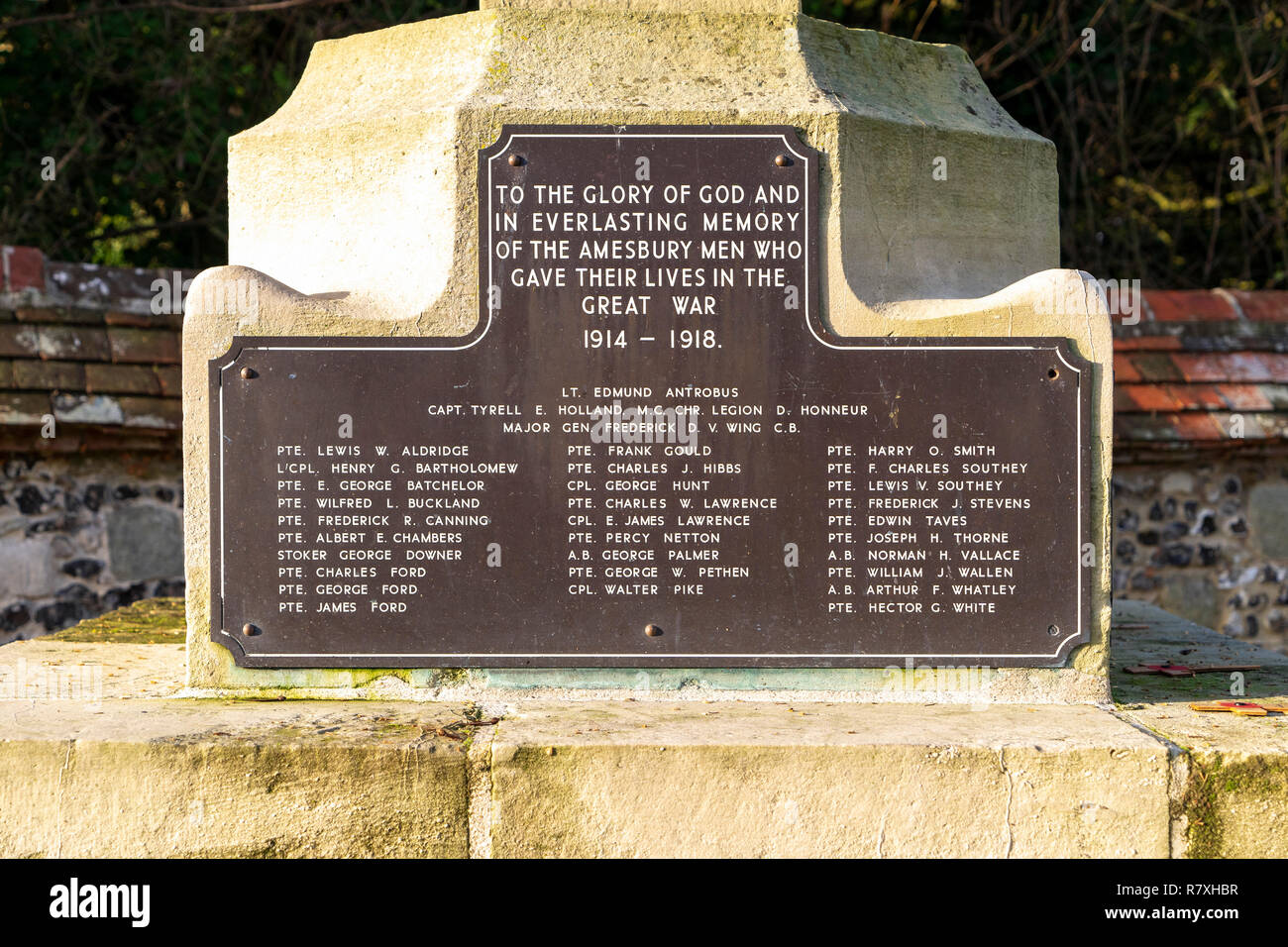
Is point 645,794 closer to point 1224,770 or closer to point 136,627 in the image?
point 1224,770

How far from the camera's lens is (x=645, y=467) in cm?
353

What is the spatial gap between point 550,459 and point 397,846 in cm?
109

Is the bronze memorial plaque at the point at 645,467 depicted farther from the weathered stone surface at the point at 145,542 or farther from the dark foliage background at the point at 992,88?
the dark foliage background at the point at 992,88

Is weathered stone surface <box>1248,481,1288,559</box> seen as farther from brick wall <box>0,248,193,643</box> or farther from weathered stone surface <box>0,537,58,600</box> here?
weathered stone surface <box>0,537,58,600</box>

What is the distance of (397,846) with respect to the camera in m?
3.04

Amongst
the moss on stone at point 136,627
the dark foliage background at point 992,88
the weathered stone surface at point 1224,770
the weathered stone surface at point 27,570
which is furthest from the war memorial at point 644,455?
the dark foliage background at point 992,88

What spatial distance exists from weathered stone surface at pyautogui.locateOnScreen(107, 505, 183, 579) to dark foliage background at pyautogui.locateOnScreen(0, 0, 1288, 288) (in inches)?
151

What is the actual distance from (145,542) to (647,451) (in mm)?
3980

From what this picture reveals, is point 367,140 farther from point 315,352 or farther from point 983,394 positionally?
point 983,394

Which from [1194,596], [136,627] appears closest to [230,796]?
[136,627]

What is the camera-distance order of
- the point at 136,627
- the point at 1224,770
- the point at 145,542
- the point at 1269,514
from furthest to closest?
1. the point at 1269,514
2. the point at 145,542
3. the point at 136,627
4. the point at 1224,770

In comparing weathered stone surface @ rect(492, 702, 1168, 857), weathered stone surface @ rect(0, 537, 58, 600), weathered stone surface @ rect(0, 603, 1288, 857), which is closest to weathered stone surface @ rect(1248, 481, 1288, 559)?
weathered stone surface @ rect(0, 603, 1288, 857)

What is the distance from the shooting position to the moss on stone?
14.6ft

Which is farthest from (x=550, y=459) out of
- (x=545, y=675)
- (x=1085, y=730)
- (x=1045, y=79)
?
(x=1045, y=79)
